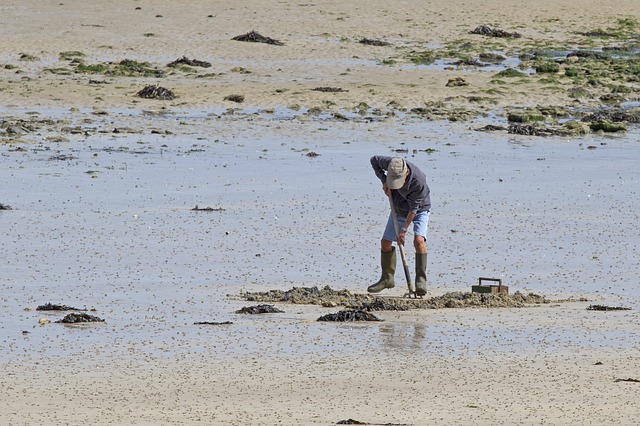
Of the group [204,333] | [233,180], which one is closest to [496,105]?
[233,180]

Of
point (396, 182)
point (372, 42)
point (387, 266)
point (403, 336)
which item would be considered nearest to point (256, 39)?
point (372, 42)

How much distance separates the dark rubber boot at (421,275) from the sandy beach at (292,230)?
0.17m

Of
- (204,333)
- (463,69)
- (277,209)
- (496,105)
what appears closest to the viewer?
(204,333)

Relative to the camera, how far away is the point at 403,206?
11.4m

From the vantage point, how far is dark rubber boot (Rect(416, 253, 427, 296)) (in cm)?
1097

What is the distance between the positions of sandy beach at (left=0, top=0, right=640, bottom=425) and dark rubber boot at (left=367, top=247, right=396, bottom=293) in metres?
0.19

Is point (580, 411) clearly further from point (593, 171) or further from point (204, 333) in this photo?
point (593, 171)

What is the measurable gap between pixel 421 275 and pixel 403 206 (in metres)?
0.65

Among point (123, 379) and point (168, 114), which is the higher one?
point (123, 379)

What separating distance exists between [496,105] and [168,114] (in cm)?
633

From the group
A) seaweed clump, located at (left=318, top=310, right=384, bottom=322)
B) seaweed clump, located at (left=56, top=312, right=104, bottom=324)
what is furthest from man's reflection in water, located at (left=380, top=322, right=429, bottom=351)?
seaweed clump, located at (left=56, top=312, right=104, bottom=324)

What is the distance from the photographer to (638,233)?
1432cm

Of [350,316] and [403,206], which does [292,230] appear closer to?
[403,206]

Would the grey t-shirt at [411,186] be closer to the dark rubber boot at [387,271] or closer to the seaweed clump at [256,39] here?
the dark rubber boot at [387,271]
